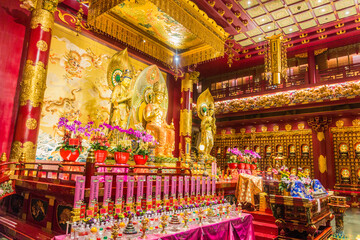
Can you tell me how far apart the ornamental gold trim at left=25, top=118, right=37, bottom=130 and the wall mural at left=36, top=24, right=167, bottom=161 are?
0.72 m

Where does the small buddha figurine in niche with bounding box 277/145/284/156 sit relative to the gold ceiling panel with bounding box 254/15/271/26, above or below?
below

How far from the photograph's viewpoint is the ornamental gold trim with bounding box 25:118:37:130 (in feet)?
13.7

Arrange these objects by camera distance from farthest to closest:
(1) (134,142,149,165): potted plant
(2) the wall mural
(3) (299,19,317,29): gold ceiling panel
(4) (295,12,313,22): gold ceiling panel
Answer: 1. (3) (299,19,317,29): gold ceiling panel
2. (4) (295,12,313,22): gold ceiling panel
3. (2) the wall mural
4. (1) (134,142,149,165): potted plant

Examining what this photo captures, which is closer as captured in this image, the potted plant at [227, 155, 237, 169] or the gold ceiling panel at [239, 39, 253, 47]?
the potted plant at [227, 155, 237, 169]

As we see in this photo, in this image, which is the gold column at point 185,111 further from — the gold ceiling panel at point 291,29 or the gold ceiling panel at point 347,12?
the gold ceiling panel at point 347,12

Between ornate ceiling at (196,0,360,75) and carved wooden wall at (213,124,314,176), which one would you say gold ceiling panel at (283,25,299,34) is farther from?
carved wooden wall at (213,124,314,176)

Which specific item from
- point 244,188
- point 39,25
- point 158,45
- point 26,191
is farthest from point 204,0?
point 26,191

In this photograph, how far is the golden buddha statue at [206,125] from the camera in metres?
7.75

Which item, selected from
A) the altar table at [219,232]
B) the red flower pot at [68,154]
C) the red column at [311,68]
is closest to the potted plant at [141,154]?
the red flower pot at [68,154]

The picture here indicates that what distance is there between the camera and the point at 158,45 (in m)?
6.82

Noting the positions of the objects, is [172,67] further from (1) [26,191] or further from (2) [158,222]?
(2) [158,222]

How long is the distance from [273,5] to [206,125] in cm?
380

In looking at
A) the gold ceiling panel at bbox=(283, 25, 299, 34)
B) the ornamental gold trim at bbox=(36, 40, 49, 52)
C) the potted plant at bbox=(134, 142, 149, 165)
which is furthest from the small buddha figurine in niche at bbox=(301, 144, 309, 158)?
the ornamental gold trim at bbox=(36, 40, 49, 52)

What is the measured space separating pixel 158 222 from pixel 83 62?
15.6ft
